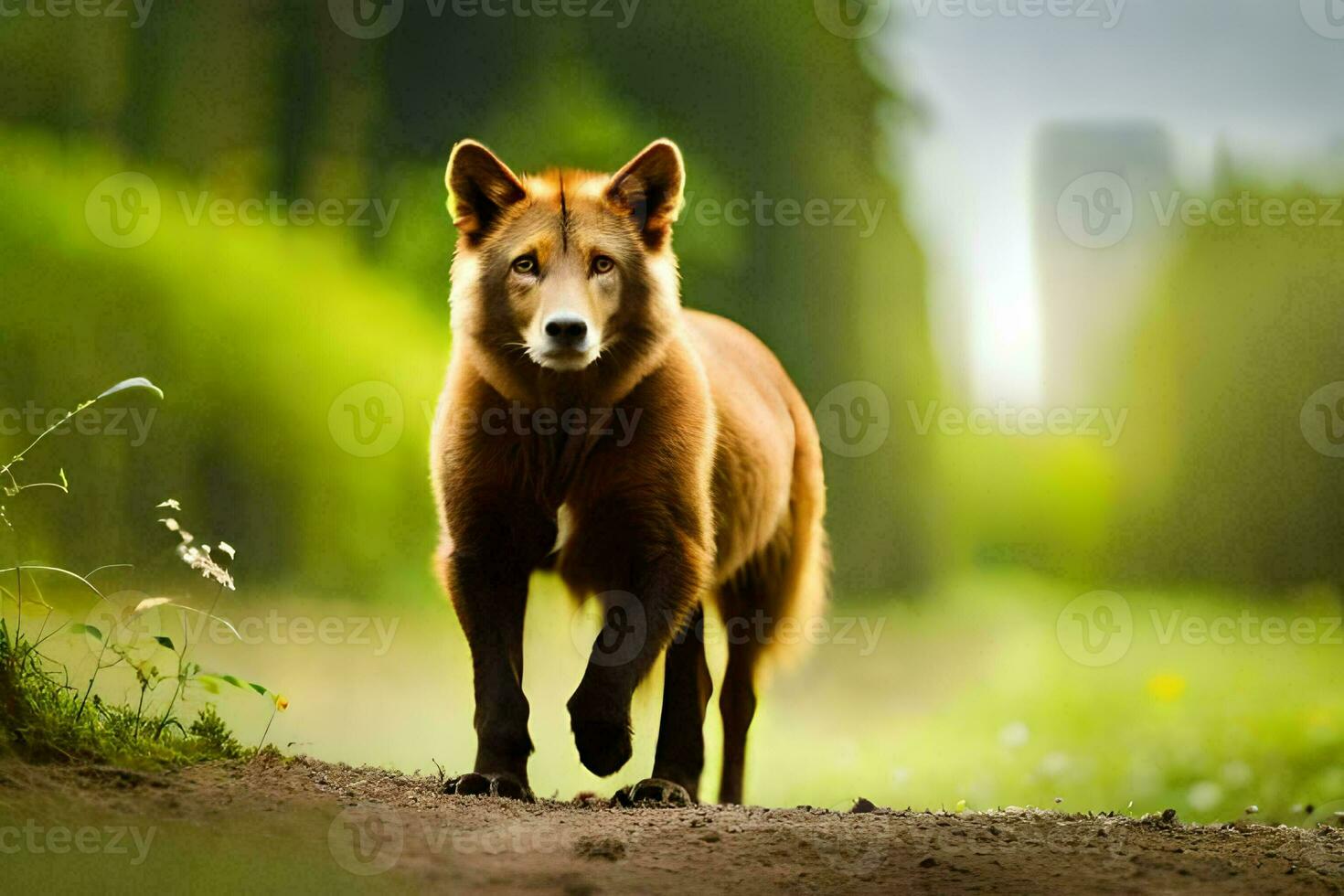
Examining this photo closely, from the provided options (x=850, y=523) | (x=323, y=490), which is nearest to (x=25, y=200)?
(x=323, y=490)

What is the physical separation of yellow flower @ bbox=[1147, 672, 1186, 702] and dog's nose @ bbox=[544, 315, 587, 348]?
530 cm

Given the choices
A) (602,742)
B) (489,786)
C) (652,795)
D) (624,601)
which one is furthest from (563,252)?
(652,795)

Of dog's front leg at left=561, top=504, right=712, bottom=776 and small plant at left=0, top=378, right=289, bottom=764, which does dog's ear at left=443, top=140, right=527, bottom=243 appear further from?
small plant at left=0, top=378, right=289, bottom=764

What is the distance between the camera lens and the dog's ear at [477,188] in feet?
14.8

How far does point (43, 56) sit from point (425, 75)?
2306 mm

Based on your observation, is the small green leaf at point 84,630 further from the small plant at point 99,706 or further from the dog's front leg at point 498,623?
the dog's front leg at point 498,623

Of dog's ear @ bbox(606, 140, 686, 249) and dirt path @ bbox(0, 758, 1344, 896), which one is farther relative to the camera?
dog's ear @ bbox(606, 140, 686, 249)

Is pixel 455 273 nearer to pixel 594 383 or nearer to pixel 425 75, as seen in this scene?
pixel 594 383

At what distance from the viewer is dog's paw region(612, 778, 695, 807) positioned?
433cm

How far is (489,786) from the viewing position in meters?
4.06

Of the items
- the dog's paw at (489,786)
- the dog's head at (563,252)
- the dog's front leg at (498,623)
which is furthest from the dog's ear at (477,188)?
the dog's paw at (489,786)

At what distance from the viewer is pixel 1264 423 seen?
323 inches

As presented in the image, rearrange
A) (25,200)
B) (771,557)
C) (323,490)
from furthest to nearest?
(323,490)
(25,200)
(771,557)

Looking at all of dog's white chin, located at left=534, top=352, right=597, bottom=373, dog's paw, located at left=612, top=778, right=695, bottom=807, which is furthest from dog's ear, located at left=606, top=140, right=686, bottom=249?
dog's paw, located at left=612, top=778, right=695, bottom=807
